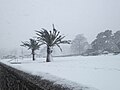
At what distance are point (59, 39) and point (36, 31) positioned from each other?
100 inches

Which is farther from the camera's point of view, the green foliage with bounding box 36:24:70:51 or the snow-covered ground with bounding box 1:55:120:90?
the green foliage with bounding box 36:24:70:51

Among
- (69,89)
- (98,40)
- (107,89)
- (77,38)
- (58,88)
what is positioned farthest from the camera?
(77,38)

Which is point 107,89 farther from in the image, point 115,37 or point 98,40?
point 115,37

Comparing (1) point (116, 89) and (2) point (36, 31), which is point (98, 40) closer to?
(2) point (36, 31)

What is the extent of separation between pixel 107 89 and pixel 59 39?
52.2 ft

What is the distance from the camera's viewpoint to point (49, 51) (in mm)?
18125

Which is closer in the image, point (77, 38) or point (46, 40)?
point (46, 40)

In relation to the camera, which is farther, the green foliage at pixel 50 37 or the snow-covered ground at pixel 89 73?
the green foliage at pixel 50 37

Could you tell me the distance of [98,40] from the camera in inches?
1879

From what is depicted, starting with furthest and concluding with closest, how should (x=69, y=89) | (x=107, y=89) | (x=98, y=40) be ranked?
1. (x=98, y=40)
2. (x=107, y=89)
3. (x=69, y=89)

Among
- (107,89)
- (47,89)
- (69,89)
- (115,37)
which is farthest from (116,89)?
(115,37)

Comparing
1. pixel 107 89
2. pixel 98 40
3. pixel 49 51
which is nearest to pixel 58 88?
pixel 107 89

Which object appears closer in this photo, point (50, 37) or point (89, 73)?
point (89, 73)

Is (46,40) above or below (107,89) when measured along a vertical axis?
above
